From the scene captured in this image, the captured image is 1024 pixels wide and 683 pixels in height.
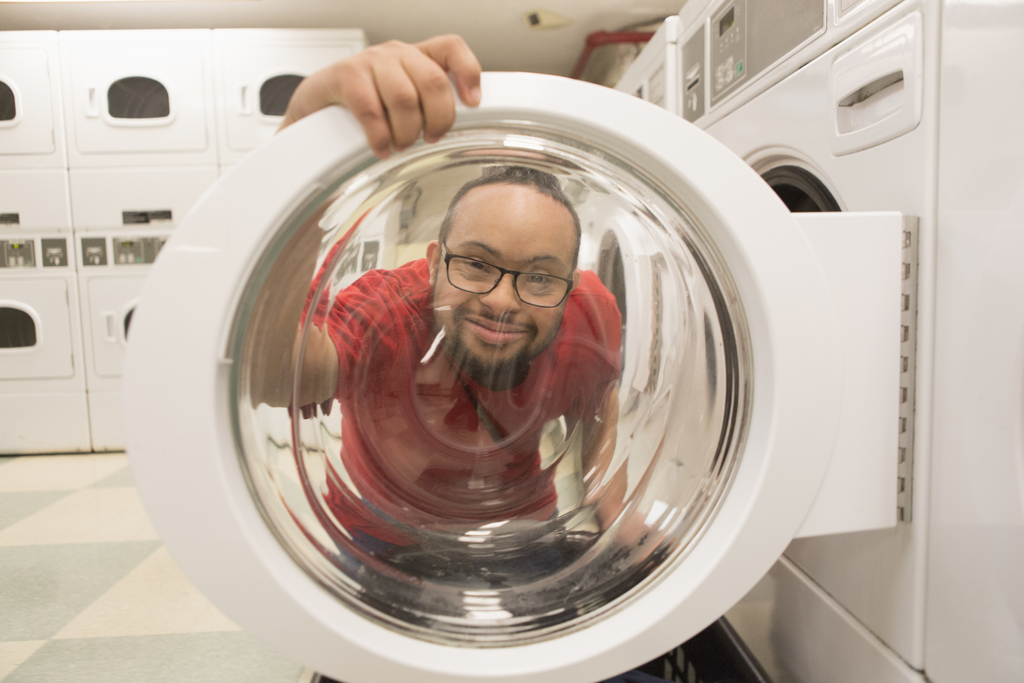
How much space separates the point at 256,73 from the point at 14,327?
1.15 meters

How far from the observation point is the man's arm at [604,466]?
556mm

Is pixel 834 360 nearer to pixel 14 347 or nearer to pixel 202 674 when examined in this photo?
pixel 202 674

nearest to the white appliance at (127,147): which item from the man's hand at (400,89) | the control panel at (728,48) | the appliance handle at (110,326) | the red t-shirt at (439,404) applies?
the appliance handle at (110,326)

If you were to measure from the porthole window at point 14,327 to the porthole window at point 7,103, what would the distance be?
616 millimetres

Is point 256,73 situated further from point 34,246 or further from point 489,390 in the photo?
point 489,390

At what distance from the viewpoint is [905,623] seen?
459 millimetres

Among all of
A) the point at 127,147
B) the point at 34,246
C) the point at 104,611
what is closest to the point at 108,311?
the point at 34,246

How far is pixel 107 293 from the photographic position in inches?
72.6

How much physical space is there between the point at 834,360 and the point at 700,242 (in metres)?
0.14

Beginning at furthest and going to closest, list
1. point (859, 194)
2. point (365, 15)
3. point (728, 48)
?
point (365, 15) < point (728, 48) < point (859, 194)

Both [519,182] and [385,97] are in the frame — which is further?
[519,182]

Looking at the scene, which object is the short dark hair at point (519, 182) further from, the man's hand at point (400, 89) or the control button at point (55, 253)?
the control button at point (55, 253)

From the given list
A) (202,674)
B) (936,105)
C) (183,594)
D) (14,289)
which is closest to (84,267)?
(14,289)

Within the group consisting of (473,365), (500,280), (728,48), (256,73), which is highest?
(256,73)
